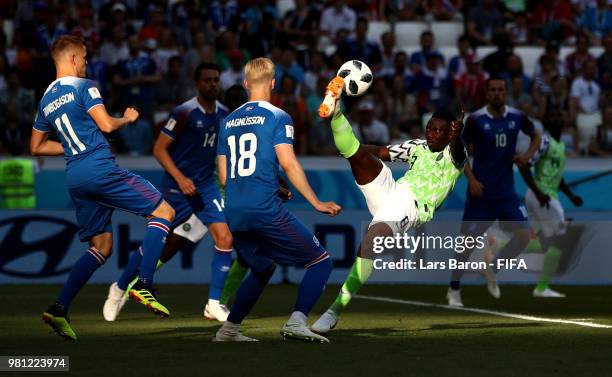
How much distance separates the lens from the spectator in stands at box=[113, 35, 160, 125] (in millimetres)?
20250

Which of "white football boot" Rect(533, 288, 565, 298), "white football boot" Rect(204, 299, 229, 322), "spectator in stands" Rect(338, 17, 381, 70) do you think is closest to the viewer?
"white football boot" Rect(204, 299, 229, 322)

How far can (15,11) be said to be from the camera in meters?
22.5

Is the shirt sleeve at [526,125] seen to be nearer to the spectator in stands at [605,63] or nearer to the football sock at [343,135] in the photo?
the football sock at [343,135]

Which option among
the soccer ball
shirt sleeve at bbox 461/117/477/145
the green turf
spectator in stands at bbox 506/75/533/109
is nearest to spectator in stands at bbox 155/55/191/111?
spectator in stands at bbox 506/75/533/109

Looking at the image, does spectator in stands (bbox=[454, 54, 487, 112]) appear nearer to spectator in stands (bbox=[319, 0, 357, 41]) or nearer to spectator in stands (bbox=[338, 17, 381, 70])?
spectator in stands (bbox=[338, 17, 381, 70])

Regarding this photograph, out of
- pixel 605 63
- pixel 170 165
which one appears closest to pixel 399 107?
pixel 605 63

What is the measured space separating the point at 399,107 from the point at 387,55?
1577 millimetres

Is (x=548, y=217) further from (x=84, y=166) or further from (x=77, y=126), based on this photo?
(x=77, y=126)

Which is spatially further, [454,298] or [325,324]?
[454,298]

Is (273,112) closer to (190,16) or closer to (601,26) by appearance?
(190,16)

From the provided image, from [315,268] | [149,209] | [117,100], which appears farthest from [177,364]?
[117,100]

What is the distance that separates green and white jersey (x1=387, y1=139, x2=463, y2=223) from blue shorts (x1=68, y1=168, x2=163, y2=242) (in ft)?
7.01

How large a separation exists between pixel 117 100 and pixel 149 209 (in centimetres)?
996

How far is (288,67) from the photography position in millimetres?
21297
